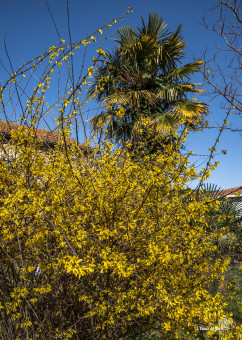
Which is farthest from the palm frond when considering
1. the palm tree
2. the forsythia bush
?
the forsythia bush

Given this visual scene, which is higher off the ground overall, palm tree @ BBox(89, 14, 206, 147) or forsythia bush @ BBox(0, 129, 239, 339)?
palm tree @ BBox(89, 14, 206, 147)

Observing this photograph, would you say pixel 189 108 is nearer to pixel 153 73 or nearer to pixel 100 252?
pixel 153 73

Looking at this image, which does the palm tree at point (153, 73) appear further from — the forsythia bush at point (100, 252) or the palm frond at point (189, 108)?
the forsythia bush at point (100, 252)

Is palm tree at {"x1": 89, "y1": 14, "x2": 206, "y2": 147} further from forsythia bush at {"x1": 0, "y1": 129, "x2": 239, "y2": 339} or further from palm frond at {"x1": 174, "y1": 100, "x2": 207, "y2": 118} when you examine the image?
forsythia bush at {"x1": 0, "y1": 129, "x2": 239, "y2": 339}

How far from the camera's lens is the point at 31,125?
291cm

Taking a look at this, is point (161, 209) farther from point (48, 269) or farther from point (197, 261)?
point (48, 269)

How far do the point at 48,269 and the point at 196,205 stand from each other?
4.78ft

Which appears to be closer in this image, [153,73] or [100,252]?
[100,252]

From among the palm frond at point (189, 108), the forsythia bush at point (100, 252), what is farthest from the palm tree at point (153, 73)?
the forsythia bush at point (100, 252)

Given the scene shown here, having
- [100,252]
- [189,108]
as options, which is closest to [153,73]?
[189,108]

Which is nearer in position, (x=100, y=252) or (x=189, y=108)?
(x=100, y=252)

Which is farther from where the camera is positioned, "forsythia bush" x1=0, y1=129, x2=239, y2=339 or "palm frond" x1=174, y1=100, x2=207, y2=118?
"palm frond" x1=174, y1=100, x2=207, y2=118

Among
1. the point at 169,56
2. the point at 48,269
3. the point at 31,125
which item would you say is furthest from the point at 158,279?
the point at 169,56

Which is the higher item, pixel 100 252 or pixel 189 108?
pixel 189 108
